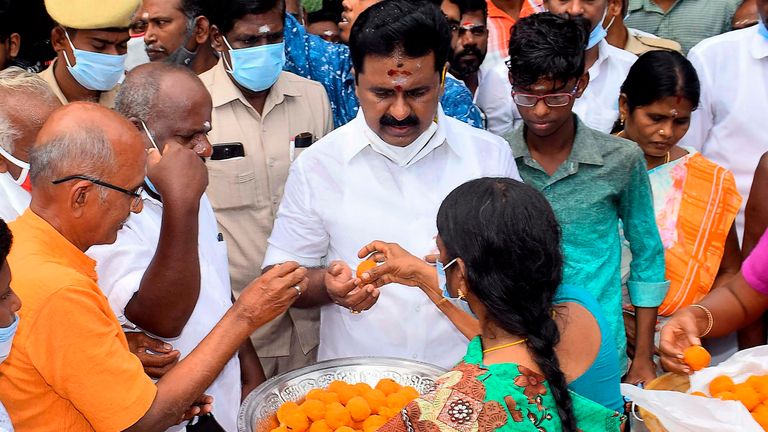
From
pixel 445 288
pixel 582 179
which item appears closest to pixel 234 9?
pixel 582 179

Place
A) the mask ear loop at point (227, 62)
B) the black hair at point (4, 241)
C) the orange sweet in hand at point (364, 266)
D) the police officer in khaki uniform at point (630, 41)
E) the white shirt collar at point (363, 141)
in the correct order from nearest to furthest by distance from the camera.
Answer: the black hair at point (4, 241)
the orange sweet in hand at point (364, 266)
the white shirt collar at point (363, 141)
the mask ear loop at point (227, 62)
the police officer in khaki uniform at point (630, 41)

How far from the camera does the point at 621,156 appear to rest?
11.3 ft

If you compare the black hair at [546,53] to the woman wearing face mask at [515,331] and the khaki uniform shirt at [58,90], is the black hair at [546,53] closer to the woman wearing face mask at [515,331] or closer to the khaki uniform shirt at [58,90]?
the woman wearing face mask at [515,331]

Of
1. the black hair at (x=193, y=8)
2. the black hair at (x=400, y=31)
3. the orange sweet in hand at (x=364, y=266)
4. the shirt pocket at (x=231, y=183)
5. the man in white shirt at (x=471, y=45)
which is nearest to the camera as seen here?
the orange sweet in hand at (x=364, y=266)

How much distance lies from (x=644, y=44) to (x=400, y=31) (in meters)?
2.63

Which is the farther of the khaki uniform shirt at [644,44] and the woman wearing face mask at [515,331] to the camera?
the khaki uniform shirt at [644,44]

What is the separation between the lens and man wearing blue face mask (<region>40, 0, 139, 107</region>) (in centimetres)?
400

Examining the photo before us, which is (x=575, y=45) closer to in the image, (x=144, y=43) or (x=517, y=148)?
(x=517, y=148)

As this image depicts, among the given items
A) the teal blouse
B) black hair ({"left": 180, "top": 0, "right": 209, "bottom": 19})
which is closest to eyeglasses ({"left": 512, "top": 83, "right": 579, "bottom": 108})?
the teal blouse

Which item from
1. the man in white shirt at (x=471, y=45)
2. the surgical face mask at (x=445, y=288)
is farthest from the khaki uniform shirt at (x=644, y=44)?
the surgical face mask at (x=445, y=288)

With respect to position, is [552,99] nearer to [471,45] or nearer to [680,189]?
[680,189]

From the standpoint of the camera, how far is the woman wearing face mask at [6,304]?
1953 millimetres

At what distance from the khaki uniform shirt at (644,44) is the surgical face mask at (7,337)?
405cm

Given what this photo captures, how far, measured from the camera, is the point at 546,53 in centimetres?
346
